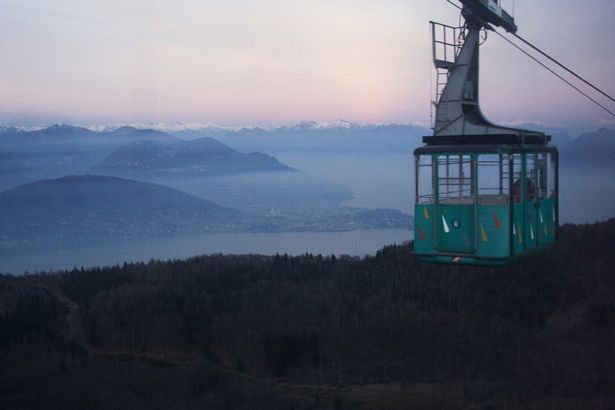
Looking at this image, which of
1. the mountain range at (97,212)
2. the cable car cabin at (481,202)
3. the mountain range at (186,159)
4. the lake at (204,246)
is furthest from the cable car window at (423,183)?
the mountain range at (186,159)

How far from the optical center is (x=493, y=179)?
12.4m

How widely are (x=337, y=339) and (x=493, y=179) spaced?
762 cm

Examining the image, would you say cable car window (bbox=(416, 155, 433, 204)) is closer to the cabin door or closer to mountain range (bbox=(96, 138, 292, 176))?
the cabin door

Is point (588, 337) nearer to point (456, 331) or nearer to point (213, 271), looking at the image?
point (456, 331)

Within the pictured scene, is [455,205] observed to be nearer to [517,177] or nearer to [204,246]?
[517,177]

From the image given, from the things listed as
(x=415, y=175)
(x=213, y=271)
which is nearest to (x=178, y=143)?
(x=213, y=271)

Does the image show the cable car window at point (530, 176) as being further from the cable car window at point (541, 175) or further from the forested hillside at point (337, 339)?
the forested hillside at point (337, 339)

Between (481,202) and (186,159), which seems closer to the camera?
(481,202)

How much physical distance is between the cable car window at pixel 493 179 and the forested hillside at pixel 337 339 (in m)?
3.75

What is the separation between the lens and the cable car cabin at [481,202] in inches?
448

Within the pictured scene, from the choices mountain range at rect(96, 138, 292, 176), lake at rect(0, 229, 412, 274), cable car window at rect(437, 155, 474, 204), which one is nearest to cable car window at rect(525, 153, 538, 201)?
cable car window at rect(437, 155, 474, 204)

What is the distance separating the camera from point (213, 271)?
27.7 meters

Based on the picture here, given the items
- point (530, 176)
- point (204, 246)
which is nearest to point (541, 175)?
point (530, 176)

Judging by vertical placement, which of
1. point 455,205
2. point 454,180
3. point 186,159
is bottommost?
point 455,205
